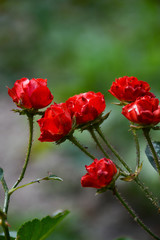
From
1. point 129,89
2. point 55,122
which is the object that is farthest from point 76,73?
point 55,122

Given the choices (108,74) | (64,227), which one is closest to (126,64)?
(108,74)

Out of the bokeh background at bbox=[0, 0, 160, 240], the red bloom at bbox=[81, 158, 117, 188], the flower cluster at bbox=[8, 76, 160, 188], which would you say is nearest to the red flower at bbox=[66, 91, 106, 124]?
the flower cluster at bbox=[8, 76, 160, 188]

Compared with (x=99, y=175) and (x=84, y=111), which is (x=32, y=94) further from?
(x=99, y=175)

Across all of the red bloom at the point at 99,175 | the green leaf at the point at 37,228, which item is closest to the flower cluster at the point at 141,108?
the red bloom at the point at 99,175

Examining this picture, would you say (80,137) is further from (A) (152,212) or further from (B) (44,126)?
(B) (44,126)

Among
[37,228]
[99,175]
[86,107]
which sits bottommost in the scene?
[37,228]

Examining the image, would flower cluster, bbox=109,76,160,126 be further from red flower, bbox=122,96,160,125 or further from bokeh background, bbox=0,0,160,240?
bokeh background, bbox=0,0,160,240
